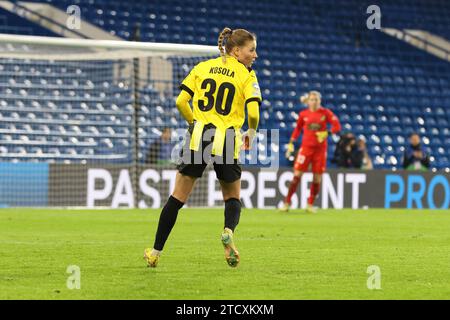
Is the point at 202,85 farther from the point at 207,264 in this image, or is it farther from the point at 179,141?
the point at 179,141

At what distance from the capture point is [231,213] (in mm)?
8031

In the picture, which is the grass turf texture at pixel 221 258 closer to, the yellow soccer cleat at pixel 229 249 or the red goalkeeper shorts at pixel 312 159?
the yellow soccer cleat at pixel 229 249

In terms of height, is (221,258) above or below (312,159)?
below

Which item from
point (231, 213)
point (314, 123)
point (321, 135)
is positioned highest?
point (314, 123)

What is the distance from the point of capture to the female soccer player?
783cm

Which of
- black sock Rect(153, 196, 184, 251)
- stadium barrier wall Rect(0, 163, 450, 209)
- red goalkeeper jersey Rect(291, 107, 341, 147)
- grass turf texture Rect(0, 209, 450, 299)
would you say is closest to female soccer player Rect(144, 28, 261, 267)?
black sock Rect(153, 196, 184, 251)

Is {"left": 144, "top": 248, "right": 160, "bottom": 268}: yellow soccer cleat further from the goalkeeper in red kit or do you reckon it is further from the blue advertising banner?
the blue advertising banner

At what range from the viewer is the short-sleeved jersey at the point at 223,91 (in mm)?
7867

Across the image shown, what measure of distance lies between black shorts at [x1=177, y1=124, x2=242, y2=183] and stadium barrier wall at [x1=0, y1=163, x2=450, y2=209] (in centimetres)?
1027

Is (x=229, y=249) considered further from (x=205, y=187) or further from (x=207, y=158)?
(x=205, y=187)

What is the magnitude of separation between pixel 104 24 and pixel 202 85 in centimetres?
1566

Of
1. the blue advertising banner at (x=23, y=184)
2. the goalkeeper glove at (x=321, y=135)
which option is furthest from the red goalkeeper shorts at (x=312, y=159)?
the blue advertising banner at (x=23, y=184)

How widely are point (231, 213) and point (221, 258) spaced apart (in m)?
0.98

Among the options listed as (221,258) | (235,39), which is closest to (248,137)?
(235,39)
